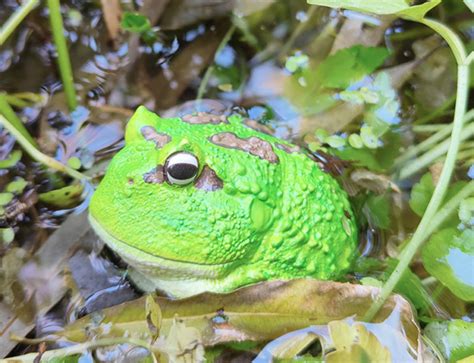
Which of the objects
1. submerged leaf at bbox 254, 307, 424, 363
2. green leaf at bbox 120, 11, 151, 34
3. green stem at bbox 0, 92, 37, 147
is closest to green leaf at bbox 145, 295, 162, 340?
submerged leaf at bbox 254, 307, 424, 363

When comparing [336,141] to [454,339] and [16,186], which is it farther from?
[16,186]

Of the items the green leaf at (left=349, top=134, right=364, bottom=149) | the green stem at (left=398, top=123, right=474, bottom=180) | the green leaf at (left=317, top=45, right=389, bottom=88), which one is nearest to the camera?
the green stem at (left=398, top=123, right=474, bottom=180)

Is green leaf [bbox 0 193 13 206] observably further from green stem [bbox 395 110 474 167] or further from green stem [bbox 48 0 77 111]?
green stem [bbox 395 110 474 167]

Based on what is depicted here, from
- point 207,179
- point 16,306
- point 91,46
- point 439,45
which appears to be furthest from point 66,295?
point 439,45

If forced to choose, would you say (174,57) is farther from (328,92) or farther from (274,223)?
(274,223)

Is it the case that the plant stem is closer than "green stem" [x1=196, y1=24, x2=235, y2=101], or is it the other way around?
the plant stem

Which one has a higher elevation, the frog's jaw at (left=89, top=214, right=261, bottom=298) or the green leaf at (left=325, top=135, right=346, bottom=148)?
the green leaf at (left=325, top=135, right=346, bottom=148)

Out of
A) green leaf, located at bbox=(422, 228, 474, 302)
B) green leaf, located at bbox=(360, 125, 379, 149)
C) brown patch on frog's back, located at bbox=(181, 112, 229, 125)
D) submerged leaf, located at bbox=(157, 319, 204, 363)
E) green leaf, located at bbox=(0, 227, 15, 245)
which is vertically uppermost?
brown patch on frog's back, located at bbox=(181, 112, 229, 125)
